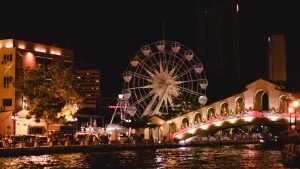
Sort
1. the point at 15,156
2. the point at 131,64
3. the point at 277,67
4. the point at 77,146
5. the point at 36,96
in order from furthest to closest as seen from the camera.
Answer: the point at 277,67 → the point at 131,64 → the point at 36,96 → the point at 77,146 → the point at 15,156

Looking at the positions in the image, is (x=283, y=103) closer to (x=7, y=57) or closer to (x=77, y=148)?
(x=77, y=148)

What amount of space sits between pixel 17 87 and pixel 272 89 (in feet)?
119

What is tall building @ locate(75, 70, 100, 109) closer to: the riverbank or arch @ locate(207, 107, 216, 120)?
arch @ locate(207, 107, 216, 120)

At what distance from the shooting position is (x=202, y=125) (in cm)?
9131

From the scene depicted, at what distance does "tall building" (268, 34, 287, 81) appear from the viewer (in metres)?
138

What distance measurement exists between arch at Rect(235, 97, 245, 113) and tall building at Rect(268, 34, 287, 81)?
157ft

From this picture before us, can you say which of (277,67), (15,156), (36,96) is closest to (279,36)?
(277,67)

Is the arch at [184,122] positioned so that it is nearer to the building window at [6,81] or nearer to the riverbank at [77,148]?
the riverbank at [77,148]

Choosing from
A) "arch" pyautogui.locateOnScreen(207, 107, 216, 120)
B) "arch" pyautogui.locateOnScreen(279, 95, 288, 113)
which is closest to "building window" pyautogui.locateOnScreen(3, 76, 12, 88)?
"arch" pyautogui.locateOnScreen(207, 107, 216, 120)

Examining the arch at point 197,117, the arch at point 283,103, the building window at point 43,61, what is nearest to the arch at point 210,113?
the arch at point 197,117

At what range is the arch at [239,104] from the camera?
88.0 metres

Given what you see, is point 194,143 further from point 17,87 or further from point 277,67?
point 277,67

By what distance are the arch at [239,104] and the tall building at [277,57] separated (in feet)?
157

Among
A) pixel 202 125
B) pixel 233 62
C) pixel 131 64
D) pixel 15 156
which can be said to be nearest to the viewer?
pixel 15 156
